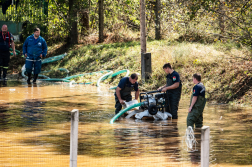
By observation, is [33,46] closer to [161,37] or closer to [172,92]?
[172,92]

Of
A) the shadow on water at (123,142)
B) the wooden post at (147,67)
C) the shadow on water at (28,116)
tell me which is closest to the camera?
the shadow on water at (123,142)

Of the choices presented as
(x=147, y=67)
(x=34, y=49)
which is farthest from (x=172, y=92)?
(x=34, y=49)

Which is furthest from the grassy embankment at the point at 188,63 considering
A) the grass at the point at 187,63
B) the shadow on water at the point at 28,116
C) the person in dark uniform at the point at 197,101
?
the shadow on water at the point at 28,116

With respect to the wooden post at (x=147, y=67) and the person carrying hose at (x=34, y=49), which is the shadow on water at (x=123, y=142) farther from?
the person carrying hose at (x=34, y=49)

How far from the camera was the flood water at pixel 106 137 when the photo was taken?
5.58 meters

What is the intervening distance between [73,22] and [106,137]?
17403 millimetres

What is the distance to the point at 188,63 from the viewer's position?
15.2 m

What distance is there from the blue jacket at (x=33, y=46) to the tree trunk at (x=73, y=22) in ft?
23.4

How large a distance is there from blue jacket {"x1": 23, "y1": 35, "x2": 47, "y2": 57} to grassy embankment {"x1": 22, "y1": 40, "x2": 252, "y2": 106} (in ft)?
10.7

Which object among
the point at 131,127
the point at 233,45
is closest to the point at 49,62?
the point at 233,45

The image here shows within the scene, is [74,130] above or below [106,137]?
above

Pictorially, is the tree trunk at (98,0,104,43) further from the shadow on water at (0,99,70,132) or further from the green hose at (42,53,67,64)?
the shadow on water at (0,99,70,132)

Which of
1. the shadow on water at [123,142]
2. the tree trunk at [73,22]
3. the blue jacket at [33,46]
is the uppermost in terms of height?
the tree trunk at [73,22]

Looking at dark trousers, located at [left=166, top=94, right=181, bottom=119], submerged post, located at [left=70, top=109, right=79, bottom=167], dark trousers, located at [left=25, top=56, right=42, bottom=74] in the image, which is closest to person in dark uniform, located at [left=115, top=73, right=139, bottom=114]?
dark trousers, located at [left=166, top=94, right=181, bottom=119]
